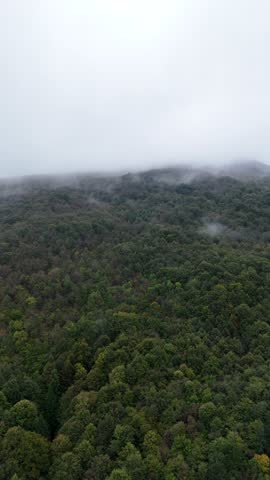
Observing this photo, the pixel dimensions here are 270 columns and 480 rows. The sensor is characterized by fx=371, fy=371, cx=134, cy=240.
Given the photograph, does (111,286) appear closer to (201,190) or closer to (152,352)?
(152,352)

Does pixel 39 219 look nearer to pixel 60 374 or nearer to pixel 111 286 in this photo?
pixel 111 286

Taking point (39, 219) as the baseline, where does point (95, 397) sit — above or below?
below

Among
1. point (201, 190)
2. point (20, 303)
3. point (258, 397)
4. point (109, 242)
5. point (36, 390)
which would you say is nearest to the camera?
point (258, 397)

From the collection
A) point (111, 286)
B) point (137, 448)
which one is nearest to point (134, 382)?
point (137, 448)

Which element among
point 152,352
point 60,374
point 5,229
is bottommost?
point 60,374

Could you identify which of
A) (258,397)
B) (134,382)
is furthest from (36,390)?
(258,397)

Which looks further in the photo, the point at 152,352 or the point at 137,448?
→ the point at 152,352

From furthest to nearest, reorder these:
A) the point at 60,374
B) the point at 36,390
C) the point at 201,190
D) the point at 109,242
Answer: the point at 201,190
the point at 109,242
the point at 60,374
the point at 36,390
